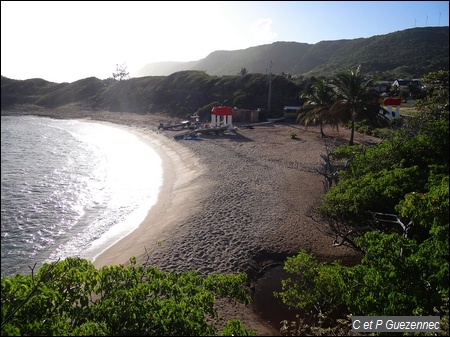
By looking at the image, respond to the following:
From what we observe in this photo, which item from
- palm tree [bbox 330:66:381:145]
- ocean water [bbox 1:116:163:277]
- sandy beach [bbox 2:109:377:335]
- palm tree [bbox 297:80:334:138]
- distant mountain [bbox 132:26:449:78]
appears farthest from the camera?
distant mountain [bbox 132:26:449:78]

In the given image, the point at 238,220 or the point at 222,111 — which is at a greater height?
the point at 222,111

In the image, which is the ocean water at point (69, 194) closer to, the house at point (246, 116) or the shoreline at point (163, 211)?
the shoreline at point (163, 211)

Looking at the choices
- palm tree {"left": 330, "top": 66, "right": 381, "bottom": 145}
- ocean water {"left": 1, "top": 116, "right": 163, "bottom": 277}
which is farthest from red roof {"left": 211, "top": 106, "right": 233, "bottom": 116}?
palm tree {"left": 330, "top": 66, "right": 381, "bottom": 145}

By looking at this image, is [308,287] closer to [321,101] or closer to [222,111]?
[321,101]

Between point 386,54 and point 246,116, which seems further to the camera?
point 386,54

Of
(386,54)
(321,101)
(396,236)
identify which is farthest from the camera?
(386,54)

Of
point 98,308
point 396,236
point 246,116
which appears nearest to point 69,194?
point 98,308

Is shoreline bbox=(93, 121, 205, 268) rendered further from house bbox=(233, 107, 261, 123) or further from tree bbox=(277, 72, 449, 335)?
house bbox=(233, 107, 261, 123)

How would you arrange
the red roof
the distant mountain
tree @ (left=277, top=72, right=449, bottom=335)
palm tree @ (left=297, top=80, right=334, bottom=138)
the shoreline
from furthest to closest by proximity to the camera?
the distant mountain
the red roof
palm tree @ (left=297, top=80, right=334, bottom=138)
the shoreline
tree @ (left=277, top=72, right=449, bottom=335)
